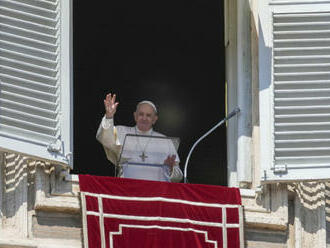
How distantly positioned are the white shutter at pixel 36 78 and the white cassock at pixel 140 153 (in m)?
0.61

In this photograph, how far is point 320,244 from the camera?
43.7ft

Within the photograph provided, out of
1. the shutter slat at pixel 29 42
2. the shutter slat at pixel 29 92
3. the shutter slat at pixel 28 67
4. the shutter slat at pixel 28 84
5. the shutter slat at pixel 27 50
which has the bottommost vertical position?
the shutter slat at pixel 29 92

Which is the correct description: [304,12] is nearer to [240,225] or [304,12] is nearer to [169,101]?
[240,225]

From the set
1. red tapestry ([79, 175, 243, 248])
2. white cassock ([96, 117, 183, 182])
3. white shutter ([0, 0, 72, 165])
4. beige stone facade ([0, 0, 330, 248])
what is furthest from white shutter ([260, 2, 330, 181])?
white shutter ([0, 0, 72, 165])

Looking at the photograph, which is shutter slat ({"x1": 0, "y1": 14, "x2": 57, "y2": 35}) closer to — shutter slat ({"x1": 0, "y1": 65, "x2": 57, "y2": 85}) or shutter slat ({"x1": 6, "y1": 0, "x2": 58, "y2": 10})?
shutter slat ({"x1": 6, "y1": 0, "x2": 58, "y2": 10})

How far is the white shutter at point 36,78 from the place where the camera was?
43.0 ft

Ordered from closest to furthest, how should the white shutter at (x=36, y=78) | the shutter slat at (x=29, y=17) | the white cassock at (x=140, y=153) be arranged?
the white shutter at (x=36, y=78), the shutter slat at (x=29, y=17), the white cassock at (x=140, y=153)

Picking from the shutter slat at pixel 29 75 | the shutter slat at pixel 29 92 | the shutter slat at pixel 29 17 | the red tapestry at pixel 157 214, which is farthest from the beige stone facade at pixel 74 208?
the shutter slat at pixel 29 17

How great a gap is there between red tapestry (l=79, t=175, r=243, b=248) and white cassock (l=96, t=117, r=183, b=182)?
1.99 ft

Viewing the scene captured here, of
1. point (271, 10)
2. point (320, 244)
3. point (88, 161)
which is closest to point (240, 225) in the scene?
point (320, 244)

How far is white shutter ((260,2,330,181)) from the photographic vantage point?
43.8 feet

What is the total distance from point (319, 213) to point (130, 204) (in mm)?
1182

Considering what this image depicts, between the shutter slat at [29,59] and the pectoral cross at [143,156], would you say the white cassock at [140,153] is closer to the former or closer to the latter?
the pectoral cross at [143,156]

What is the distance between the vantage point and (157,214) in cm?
1316
